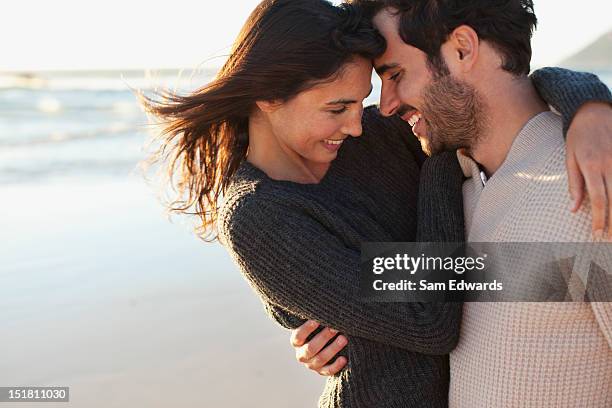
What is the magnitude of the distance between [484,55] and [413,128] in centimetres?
32

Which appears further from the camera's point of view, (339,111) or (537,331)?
(339,111)

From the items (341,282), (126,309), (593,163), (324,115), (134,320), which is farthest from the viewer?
(126,309)

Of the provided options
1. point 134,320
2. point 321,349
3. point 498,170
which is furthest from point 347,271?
point 134,320

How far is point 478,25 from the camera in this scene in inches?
92.5

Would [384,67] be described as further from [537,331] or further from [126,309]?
[126,309]

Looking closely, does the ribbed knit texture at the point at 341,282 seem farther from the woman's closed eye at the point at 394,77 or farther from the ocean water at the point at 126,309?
the ocean water at the point at 126,309

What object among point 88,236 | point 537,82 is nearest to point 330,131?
point 537,82

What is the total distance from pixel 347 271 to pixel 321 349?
27 centimetres

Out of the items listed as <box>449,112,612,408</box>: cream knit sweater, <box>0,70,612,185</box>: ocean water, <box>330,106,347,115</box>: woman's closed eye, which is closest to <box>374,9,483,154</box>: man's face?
<box>330,106,347,115</box>: woman's closed eye

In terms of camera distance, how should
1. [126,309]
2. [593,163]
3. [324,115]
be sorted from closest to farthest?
[593,163]
[324,115]
[126,309]

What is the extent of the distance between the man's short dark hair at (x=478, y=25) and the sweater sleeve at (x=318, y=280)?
2.02ft

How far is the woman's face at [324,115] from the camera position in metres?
2.51

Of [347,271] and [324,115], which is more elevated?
[324,115]

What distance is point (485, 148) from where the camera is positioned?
233cm
